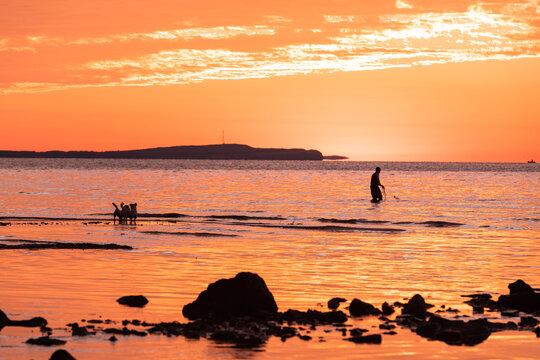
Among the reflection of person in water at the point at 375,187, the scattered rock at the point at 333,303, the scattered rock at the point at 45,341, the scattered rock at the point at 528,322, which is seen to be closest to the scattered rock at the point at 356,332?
the scattered rock at the point at 333,303

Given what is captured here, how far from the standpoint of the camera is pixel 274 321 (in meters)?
15.5

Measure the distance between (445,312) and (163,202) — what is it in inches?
1828

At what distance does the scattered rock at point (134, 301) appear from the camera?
1655 cm

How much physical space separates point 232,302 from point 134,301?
1.98 metres

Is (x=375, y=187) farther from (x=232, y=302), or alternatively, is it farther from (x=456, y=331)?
(x=456, y=331)

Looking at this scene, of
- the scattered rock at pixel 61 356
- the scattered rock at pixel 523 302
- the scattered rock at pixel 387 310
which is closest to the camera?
the scattered rock at pixel 61 356

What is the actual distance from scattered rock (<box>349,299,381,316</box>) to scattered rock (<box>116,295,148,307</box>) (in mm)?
4000

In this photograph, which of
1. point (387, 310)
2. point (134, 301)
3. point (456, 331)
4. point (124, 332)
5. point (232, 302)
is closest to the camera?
point (124, 332)

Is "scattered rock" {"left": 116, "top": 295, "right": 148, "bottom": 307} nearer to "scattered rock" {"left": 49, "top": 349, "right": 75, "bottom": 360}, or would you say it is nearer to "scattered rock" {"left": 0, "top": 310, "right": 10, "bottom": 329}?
"scattered rock" {"left": 0, "top": 310, "right": 10, "bottom": 329}

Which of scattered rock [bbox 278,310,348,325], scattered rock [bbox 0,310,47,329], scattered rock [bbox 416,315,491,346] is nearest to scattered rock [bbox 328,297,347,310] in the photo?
scattered rock [bbox 278,310,348,325]

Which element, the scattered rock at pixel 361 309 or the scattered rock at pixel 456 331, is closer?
the scattered rock at pixel 456 331

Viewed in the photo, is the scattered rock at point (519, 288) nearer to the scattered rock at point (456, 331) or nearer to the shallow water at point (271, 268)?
the shallow water at point (271, 268)

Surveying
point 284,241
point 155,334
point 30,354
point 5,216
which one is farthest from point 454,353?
point 5,216

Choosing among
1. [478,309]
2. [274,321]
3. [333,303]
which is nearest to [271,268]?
[333,303]
